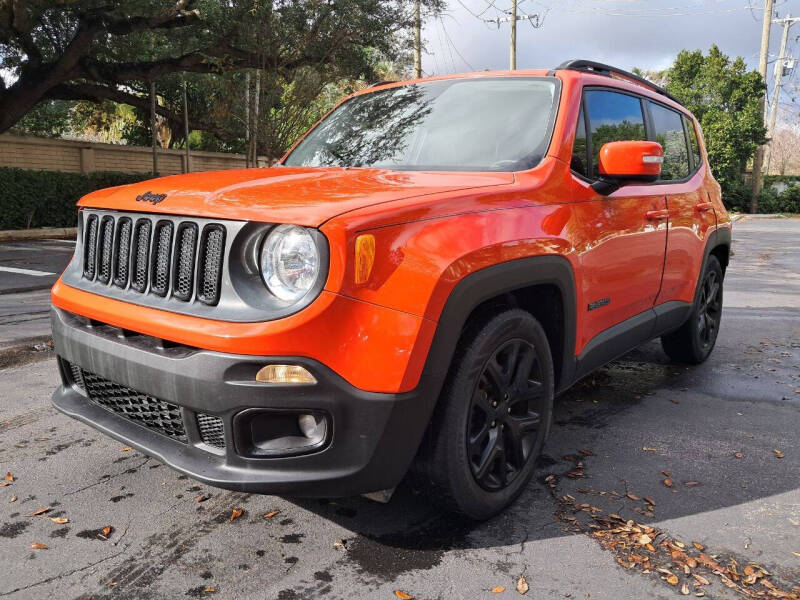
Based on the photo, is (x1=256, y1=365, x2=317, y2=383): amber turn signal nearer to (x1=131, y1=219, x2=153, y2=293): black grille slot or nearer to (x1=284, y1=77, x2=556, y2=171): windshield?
(x1=131, y1=219, x2=153, y2=293): black grille slot

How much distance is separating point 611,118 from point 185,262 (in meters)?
2.48

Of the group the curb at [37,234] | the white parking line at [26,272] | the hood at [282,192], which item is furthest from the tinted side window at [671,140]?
the curb at [37,234]

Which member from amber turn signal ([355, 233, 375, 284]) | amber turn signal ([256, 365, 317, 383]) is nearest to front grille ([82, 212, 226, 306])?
amber turn signal ([256, 365, 317, 383])

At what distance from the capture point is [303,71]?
610 inches

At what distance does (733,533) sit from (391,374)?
160 centimetres

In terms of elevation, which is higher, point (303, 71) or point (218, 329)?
point (303, 71)

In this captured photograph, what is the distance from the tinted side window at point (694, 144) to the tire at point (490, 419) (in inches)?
106

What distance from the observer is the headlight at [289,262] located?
7.13 ft

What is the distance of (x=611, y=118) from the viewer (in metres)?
3.74

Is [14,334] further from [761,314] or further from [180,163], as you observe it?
[180,163]

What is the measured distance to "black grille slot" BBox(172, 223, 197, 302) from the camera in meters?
2.35

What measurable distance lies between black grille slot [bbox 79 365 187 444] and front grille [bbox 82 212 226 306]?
0.37 m

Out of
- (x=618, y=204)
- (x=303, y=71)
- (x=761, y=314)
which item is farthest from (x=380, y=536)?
(x=303, y=71)

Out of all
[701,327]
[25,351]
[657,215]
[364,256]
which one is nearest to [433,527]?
[364,256]
